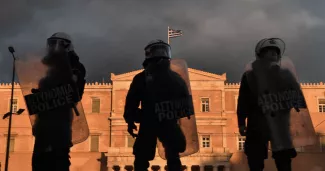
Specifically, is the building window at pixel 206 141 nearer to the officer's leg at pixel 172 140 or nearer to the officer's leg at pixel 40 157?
the officer's leg at pixel 172 140

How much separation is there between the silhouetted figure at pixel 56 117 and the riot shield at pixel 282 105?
3.11 meters

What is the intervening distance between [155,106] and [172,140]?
0.65m

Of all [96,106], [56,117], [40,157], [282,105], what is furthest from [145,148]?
[96,106]

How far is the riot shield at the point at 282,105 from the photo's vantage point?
7.97 meters

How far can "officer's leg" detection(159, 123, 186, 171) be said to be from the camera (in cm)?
815

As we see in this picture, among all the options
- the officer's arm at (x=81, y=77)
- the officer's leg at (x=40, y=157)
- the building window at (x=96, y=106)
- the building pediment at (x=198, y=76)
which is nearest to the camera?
the officer's leg at (x=40, y=157)

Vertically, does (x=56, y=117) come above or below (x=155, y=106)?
below

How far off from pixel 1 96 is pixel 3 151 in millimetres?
5593

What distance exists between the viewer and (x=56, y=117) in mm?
7816

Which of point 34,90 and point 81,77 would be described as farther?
point 81,77

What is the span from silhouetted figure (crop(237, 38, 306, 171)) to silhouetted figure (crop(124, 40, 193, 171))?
1157mm

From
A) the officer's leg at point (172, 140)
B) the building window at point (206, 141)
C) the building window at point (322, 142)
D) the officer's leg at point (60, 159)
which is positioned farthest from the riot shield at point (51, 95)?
the building window at point (322, 142)

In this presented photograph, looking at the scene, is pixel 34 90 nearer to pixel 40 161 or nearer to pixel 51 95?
pixel 51 95

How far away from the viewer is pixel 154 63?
8656 millimetres
